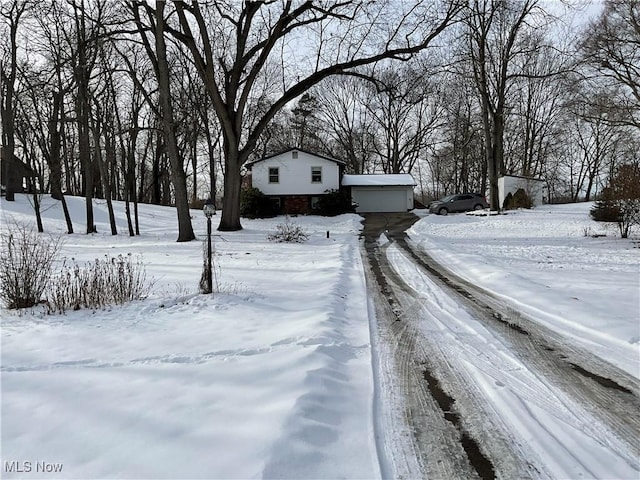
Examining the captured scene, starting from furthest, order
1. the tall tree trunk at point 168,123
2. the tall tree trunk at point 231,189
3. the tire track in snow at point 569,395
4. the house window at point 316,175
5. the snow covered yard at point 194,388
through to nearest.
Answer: the house window at point 316,175 → the tall tree trunk at point 231,189 → the tall tree trunk at point 168,123 → the tire track in snow at point 569,395 → the snow covered yard at point 194,388

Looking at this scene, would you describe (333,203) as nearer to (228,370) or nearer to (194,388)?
(228,370)

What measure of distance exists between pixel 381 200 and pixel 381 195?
0.42 metres

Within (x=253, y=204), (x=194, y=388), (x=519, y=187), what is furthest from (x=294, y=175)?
(x=194, y=388)

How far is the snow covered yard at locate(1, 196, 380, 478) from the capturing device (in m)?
2.35

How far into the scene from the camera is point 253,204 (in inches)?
1104

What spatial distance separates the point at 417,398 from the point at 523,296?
422cm

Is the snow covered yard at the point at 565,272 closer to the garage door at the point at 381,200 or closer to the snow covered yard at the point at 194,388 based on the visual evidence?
the snow covered yard at the point at 194,388

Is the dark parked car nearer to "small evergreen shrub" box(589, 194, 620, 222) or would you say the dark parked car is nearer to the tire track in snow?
"small evergreen shrub" box(589, 194, 620, 222)

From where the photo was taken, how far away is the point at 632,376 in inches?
146

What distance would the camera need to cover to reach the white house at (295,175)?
30562 millimetres

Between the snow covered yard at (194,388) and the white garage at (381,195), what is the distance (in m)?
27.5

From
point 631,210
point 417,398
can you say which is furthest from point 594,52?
point 417,398

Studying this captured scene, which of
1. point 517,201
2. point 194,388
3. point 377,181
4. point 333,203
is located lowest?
point 194,388

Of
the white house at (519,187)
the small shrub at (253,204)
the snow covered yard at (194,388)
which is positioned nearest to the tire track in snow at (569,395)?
the snow covered yard at (194,388)
